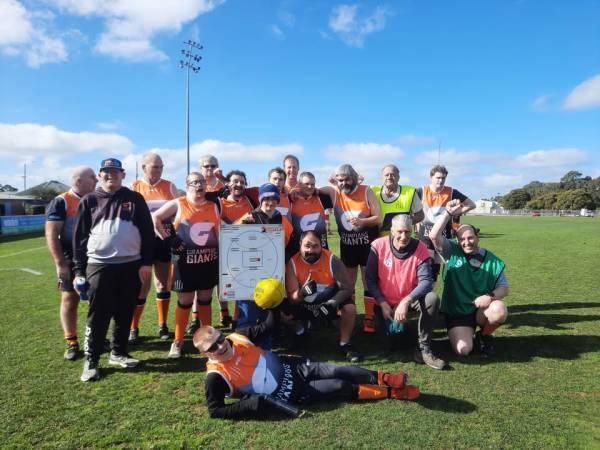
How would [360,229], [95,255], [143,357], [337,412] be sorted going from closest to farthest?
1. [337,412]
2. [95,255]
3. [143,357]
4. [360,229]

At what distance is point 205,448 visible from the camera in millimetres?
2717

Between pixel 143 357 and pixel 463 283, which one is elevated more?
pixel 463 283

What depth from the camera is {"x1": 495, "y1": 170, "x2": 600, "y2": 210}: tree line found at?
82375 mm

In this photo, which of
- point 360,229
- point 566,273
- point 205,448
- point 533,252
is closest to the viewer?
point 205,448

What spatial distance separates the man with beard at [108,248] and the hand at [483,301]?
3.61m

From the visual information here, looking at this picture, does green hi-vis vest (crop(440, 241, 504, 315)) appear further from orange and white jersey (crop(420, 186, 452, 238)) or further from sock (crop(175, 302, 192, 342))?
sock (crop(175, 302, 192, 342))

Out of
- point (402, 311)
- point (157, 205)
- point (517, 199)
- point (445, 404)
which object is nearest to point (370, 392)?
point (445, 404)

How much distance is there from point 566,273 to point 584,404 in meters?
7.20

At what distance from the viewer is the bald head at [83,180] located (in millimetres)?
4312

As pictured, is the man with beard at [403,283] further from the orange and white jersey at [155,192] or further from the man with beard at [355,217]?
the orange and white jersey at [155,192]

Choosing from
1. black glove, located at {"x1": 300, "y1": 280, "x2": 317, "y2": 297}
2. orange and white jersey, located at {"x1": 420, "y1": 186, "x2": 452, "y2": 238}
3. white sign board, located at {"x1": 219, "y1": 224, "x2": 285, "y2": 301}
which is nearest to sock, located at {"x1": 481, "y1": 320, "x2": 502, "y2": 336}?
orange and white jersey, located at {"x1": 420, "y1": 186, "x2": 452, "y2": 238}

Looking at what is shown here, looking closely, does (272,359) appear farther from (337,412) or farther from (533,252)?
(533,252)

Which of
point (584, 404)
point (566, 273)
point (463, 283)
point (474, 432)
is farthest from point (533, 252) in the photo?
point (474, 432)

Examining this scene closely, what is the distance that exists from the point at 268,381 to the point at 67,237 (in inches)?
110
